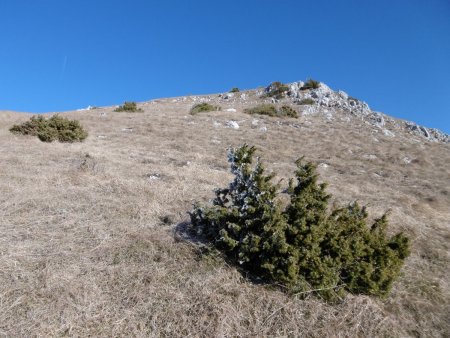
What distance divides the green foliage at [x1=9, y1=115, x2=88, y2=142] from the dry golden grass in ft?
4.61

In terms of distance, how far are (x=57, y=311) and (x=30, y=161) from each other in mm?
6812

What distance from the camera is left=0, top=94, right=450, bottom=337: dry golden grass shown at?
3838mm

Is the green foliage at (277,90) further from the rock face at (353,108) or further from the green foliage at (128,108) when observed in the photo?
the green foliage at (128,108)

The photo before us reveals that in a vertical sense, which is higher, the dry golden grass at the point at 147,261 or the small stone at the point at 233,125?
the small stone at the point at 233,125

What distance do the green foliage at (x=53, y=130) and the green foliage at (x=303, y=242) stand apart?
32.5 ft

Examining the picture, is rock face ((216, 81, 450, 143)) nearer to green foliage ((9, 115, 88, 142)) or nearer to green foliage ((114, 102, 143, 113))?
green foliage ((114, 102, 143, 113))

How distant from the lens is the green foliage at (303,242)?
4422mm

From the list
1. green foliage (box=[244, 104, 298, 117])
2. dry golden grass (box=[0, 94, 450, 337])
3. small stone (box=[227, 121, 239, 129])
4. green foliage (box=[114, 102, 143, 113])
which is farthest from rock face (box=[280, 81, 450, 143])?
dry golden grass (box=[0, 94, 450, 337])

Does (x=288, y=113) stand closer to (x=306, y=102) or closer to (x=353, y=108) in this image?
(x=306, y=102)

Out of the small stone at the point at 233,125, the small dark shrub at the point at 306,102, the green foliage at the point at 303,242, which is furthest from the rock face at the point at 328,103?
the green foliage at the point at 303,242

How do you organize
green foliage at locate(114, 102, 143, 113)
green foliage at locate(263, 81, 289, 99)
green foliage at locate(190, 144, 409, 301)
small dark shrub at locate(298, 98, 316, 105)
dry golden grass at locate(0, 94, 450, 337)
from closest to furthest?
dry golden grass at locate(0, 94, 450, 337)
green foliage at locate(190, 144, 409, 301)
green foliage at locate(114, 102, 143, 113)
small dark shrub at locate(298, 98, 316, 105)
green foliage at locate(263, 81, 289, 99)

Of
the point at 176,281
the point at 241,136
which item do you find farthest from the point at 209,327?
the point at 241,136

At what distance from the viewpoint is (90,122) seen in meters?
18.5

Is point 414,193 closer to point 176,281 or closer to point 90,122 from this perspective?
point 176,281
